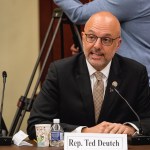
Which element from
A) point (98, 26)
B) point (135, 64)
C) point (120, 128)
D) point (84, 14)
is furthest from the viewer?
point (84, 14)

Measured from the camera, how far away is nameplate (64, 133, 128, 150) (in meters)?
1.79

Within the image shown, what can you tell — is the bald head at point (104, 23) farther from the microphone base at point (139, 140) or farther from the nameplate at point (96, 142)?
the nameplate at point (96, 142)

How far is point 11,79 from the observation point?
4.52 metres

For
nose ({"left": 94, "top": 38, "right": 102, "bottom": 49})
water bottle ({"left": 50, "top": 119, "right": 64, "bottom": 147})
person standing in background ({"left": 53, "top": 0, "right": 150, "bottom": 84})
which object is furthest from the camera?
person standing in background ({"left": 53, "top": 0, "right": 150, "bottom": 84})

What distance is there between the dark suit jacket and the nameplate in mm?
481

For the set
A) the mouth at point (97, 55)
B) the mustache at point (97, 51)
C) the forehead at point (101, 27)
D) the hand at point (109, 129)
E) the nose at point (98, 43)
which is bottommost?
the hand at point (109, 129)

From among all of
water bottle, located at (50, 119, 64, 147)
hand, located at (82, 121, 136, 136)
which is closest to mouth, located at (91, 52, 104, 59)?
hand, located at (82, 121, 136, 136)

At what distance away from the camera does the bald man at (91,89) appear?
7.73ft

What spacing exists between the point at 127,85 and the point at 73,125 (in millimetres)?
426

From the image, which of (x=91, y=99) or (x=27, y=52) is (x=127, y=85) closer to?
(x=91, y=99)

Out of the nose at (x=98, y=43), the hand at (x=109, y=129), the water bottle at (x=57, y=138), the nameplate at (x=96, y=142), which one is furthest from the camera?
the nose at (x=98, y=43)

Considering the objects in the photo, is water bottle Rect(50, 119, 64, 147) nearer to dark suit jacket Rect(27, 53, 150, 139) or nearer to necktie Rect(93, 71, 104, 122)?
dark suit jacket Rect(27, 53, 150, 139)

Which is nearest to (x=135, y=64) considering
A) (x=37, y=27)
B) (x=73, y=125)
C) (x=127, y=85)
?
(x=127, y=85)

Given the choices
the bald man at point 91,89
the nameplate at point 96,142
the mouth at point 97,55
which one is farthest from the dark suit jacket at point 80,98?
the nameplate at point 96,142
